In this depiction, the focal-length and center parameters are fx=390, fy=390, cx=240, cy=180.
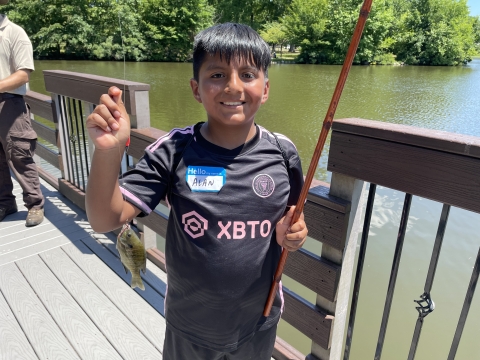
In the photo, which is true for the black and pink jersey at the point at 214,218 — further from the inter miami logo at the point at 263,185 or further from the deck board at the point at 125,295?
the deck board at the point at 125,295

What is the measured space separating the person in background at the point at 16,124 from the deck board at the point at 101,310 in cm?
72

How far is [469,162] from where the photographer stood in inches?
43.2

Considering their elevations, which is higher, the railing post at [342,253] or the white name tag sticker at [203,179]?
the white name tag sticker at [203,179]

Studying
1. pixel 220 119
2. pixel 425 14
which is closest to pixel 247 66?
pixel 220 119

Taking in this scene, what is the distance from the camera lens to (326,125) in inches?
47.6

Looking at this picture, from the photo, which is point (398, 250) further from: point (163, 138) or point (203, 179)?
point (163, 138)

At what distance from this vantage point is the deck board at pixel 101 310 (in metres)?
2.02

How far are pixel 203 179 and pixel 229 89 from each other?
29 centimetres

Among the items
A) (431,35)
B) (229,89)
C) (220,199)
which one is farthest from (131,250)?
(431,35)

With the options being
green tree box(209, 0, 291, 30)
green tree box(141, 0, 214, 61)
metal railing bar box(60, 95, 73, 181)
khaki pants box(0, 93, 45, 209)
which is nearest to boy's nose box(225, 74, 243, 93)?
khaki pants box(0, 93, 45, 209)

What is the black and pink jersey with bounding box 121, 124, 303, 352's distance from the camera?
1.22 metres

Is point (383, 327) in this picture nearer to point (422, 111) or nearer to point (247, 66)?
point (247, 66)

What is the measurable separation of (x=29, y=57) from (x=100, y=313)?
2.04 meters

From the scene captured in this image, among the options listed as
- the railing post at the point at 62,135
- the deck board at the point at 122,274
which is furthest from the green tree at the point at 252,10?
the deck board at the point at 122,274
